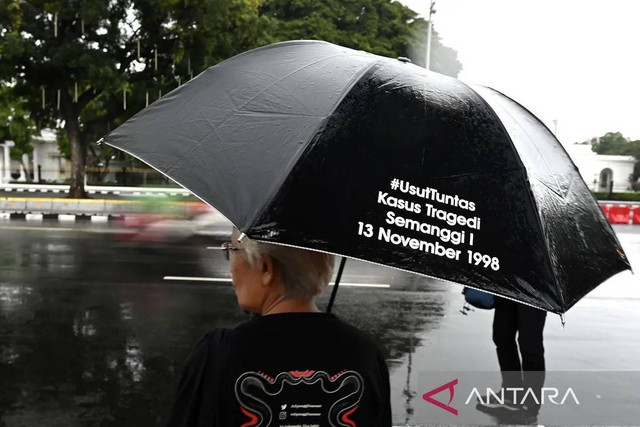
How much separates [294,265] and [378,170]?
1.03 feet

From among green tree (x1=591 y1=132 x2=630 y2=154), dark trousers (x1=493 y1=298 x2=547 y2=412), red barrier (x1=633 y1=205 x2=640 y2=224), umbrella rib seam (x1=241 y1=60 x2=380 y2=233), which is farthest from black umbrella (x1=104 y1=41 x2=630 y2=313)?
green tree (x1=591 y1=132 x2=630 y2=154)

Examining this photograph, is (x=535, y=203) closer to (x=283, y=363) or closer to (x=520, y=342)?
(x=283, y=363)

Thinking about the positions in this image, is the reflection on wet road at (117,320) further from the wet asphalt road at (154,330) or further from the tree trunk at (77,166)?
the tree trunk at (77,166)

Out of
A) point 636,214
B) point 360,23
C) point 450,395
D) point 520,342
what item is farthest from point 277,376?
point 360,23

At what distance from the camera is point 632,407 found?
195 inches

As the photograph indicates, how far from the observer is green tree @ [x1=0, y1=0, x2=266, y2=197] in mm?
19422

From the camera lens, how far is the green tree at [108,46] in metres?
19.4

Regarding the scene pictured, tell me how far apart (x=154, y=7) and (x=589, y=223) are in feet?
65.5

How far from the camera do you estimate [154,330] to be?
663 cm

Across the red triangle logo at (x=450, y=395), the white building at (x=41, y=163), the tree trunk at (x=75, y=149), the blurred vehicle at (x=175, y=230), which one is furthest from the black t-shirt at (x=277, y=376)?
the white building at (x=41, y=163)

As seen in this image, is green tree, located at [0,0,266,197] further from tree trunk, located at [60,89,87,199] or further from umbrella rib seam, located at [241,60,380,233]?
umbrella rib seam, located at [241,60,380,233]

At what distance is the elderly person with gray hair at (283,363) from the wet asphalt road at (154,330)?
3.34 metres

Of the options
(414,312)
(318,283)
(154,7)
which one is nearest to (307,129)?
(318,283)

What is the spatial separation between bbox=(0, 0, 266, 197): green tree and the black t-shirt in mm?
19396
